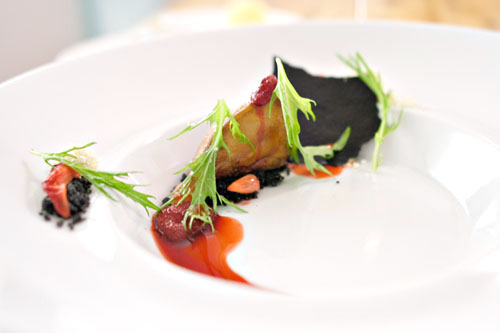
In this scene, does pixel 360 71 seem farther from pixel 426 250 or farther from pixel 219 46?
pixel 426 250

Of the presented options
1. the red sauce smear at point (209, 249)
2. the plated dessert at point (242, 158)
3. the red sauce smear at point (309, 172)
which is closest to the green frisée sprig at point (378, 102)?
the plated dessert at point (242, 158)

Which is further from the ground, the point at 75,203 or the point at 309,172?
the point at 309,172

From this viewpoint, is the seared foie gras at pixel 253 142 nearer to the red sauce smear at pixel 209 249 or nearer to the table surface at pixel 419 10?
the red sauce smear at pixel 209 249

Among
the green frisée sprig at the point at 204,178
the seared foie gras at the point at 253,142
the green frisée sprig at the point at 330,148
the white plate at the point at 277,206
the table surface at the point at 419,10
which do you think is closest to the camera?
the white plate at the point at 277,206

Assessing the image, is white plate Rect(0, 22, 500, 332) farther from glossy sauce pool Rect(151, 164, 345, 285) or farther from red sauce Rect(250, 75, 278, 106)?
red sauce Rect(250, 75, 278, 106)

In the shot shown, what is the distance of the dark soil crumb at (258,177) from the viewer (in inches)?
49.0

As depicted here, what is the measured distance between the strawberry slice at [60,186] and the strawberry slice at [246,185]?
1.31ft

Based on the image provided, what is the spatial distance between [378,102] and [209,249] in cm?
78

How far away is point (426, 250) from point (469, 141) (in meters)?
0.44

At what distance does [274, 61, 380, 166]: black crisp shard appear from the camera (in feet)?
4.70

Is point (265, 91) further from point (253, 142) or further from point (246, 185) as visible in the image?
point (246, 185)

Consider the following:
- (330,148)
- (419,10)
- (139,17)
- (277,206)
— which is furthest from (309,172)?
(139,17)

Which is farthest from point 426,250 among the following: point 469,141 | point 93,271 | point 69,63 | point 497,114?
point 69,63

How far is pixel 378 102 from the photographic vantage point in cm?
150
